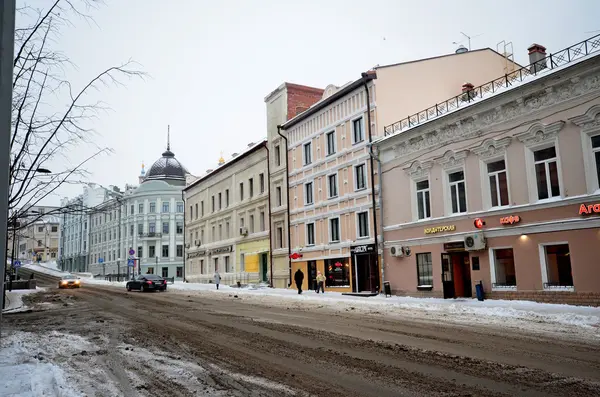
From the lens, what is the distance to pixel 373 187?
88.7 ft

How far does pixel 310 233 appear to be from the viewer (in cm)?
3322

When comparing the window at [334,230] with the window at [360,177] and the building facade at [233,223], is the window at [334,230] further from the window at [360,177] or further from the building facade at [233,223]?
the building facade at [233,223]

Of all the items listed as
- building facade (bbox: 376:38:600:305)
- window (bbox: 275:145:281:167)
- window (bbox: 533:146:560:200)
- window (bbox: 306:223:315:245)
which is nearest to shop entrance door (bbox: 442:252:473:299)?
building facade (bbox: 376:38:600:305)

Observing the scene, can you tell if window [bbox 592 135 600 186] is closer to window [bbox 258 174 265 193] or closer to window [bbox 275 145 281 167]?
window [bbox 275 145 281 167]

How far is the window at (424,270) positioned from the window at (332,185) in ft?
27.4

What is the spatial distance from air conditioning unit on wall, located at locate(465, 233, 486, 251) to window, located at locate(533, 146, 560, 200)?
2873 mm

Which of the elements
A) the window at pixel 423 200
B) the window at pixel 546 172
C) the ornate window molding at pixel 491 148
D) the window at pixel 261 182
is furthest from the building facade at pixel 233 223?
the window at pixel 546 172

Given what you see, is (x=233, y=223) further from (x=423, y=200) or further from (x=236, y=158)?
(x=423, y=200)

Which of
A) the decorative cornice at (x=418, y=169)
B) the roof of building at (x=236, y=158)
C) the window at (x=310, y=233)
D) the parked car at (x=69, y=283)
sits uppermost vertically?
the roof of building at (x=236, y=158)

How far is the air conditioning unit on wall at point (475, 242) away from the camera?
20.3 metres

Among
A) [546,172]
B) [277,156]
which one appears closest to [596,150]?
[546,172]

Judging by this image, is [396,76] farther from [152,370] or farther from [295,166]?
[152,370]

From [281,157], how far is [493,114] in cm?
1926

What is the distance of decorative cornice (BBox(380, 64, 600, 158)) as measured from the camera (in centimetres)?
1734
